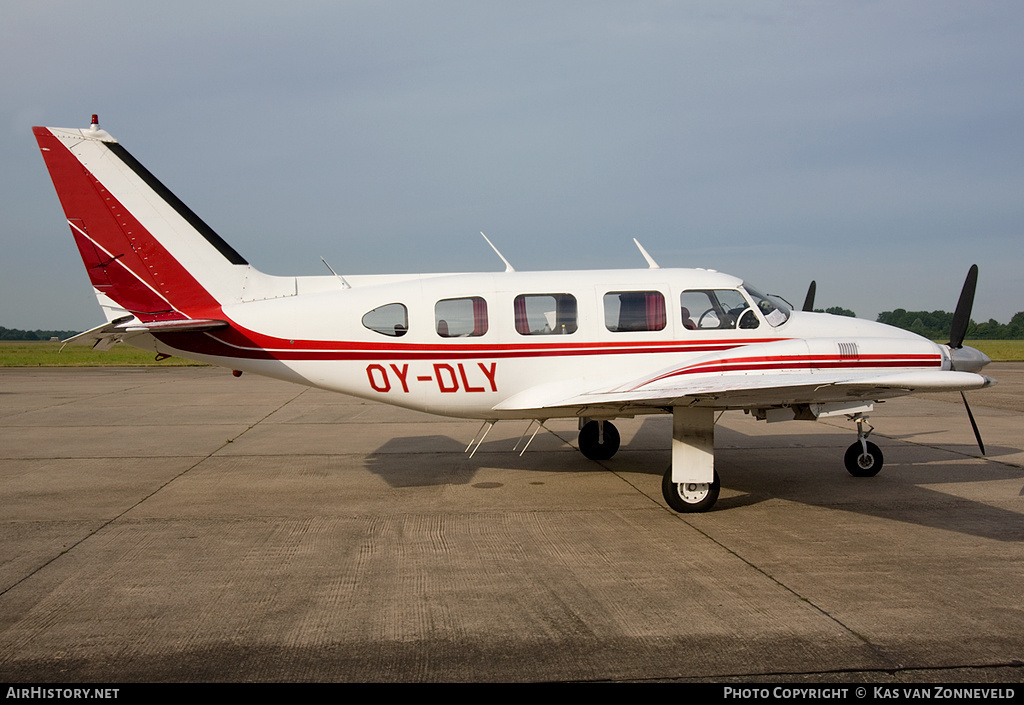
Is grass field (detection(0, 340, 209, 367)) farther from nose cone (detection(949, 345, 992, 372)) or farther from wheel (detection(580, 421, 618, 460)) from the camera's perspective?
nose cone (detection(949, 345, 992, 372))

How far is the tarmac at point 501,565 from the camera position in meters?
4.66

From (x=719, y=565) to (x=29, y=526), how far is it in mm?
7200

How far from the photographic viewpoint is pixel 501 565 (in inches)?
258

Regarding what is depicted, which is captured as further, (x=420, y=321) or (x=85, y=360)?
(x=85, y=360)

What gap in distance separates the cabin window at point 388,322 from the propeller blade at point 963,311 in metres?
7.17

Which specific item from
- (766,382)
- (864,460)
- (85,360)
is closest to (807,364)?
(766,382)

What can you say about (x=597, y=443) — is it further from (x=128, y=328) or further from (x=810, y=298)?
(x=128, y=328)

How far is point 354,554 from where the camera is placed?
6930 mm

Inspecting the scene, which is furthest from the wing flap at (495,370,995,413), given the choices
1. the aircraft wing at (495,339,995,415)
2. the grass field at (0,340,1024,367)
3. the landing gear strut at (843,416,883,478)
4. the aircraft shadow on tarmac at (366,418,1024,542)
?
the grass field at (0,340,1024,367)

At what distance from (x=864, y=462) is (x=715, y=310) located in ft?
10.1

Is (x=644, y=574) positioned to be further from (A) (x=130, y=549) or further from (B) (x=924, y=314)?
(B) (x=924, y=314)

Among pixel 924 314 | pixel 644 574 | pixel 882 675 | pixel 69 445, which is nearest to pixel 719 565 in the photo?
pixel 644 574

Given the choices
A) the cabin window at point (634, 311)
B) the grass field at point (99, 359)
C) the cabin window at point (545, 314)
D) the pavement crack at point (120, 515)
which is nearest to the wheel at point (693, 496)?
the cabin window at point (634, 311)
